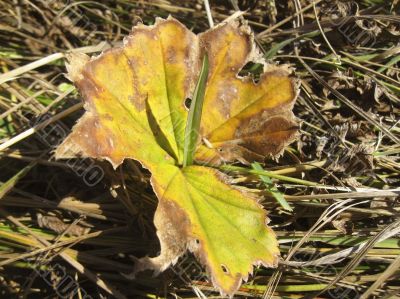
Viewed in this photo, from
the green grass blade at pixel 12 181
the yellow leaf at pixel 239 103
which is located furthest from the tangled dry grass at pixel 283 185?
the yellow leaf at pixel 239 103

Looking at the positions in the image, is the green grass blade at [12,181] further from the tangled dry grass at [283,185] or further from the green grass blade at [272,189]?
the green grass blade at [272,189]

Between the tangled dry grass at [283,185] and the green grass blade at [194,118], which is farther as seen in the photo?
the tangled dry grass at [283,185]

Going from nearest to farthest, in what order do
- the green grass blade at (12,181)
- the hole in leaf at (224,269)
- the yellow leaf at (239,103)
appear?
the hole in leaf at (224,269) < the yellow leaf at (239,103) < the green grass blade at (12,181)

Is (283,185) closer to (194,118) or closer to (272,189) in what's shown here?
(272,189)

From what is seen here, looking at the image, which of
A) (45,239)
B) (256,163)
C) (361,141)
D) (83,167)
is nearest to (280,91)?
(256,163)

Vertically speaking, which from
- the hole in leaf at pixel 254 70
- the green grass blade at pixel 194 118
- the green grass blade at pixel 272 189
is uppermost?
the green grass blade at pixel 194 118

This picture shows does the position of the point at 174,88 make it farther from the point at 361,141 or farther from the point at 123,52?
the point at 361,141
